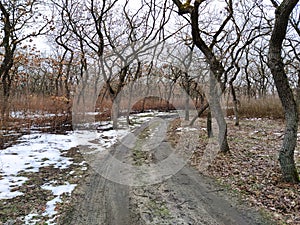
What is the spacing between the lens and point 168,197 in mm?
4500

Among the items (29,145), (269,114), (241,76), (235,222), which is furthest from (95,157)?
(241,76)

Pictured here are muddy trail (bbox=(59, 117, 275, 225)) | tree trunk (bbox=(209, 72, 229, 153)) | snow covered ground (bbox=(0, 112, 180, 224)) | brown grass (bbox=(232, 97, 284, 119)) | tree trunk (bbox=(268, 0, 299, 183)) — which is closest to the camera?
muddy trail (bbox=(59, 117, 275, 225))

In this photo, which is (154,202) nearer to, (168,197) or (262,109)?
(168,197)

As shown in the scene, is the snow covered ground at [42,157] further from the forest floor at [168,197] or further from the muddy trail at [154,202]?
the muddy trail at [154,202]

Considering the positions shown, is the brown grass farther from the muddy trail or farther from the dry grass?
the muddy trail

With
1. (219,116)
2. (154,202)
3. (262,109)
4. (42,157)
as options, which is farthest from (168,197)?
(262,109)

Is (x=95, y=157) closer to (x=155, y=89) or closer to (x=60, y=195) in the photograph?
(x=60, y=195)

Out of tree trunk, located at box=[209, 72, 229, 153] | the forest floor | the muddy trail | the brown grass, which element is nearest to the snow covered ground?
the forest floor

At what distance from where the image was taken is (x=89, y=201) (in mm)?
4312

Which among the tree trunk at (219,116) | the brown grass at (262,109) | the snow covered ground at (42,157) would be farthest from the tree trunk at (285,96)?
the brown grass at (262,109)

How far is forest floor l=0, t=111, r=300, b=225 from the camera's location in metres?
3.69

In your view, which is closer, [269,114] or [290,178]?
[290,178]

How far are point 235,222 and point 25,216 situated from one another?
123 inches

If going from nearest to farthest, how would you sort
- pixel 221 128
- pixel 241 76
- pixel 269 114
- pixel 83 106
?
pixel 221 128 < pixel 83 106 < pixel 269 114 < pixel 241 76
